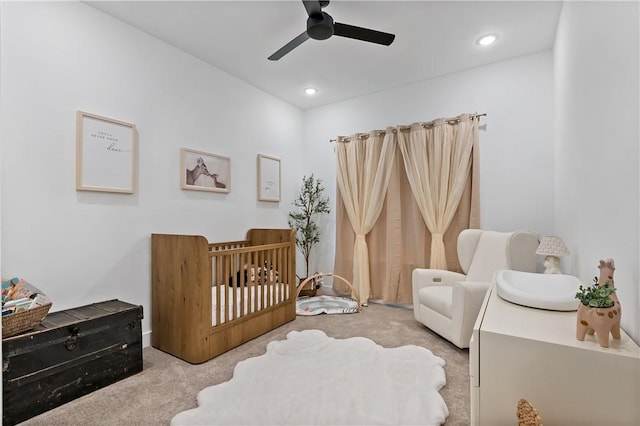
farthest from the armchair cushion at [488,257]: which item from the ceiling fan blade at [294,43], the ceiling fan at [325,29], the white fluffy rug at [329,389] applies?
the ceiling fan blade at [294,43]

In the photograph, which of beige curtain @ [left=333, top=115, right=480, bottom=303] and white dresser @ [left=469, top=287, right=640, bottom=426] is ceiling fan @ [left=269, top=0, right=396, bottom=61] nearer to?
beige curtain @ [left=333, top=115, right=480, bottom=303]

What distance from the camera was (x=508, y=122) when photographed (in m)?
3.14

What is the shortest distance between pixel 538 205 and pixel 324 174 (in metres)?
2.42

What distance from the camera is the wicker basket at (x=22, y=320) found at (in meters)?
1.64

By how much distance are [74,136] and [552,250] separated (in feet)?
11.0

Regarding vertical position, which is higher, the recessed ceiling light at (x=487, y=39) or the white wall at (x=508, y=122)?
the recessed ceiling light at (x=487, y=39)

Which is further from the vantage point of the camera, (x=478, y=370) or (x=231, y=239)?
(x=231, y=239)

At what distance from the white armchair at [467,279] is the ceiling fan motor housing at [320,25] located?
1.99 m

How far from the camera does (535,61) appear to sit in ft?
9.90

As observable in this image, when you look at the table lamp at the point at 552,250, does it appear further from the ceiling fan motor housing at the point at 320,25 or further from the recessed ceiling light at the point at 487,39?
the ceiling fan motor housing at the point at 320,25

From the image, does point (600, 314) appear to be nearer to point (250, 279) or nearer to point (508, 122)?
point (250, 279)

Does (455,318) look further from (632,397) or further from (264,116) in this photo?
(264,116)

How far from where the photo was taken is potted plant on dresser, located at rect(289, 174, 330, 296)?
424cm

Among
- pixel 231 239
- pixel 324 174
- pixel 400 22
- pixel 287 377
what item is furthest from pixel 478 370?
pixel 324 174
